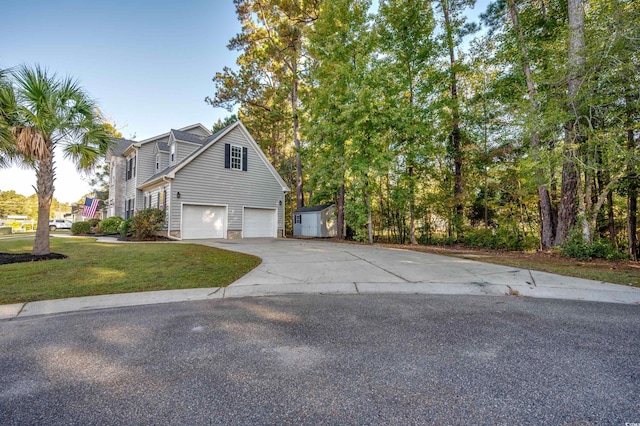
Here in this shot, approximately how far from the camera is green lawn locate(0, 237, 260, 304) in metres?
4.40

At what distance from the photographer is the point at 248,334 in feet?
9.25

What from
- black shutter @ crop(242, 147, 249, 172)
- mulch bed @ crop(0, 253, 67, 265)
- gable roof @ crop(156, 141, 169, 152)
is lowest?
mulch bed @ crop(0, 253, 67, 265)

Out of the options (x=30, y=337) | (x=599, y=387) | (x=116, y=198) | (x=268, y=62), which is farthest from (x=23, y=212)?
(x=599, y=387)

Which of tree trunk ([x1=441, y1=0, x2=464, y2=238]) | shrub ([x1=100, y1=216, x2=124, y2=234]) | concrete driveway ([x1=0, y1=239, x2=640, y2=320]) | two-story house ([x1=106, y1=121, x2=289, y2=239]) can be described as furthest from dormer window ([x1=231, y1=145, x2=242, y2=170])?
tree trunk ([x1=441, y1=0, x2=464, y2=238])

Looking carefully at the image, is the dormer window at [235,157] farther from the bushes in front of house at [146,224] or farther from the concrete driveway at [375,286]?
the concrete driveway at [375,286]

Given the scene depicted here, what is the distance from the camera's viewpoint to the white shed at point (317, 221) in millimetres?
18859

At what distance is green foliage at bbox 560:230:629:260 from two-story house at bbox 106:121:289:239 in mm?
13449

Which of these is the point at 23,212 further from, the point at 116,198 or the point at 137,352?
the point at 137,352

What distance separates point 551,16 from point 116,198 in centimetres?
2767

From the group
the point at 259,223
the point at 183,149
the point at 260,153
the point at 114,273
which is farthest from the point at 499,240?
the point at 183,149

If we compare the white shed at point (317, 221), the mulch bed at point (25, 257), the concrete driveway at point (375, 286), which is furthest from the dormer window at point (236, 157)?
the concrete driveway at point (375, 286)

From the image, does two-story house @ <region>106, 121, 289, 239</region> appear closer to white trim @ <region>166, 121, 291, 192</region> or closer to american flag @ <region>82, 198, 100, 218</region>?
white trim @ <region>166, 121, 291, 192</region>

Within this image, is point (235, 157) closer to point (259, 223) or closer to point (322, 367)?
point (259, 223)

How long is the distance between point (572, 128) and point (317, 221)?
13567 mm
